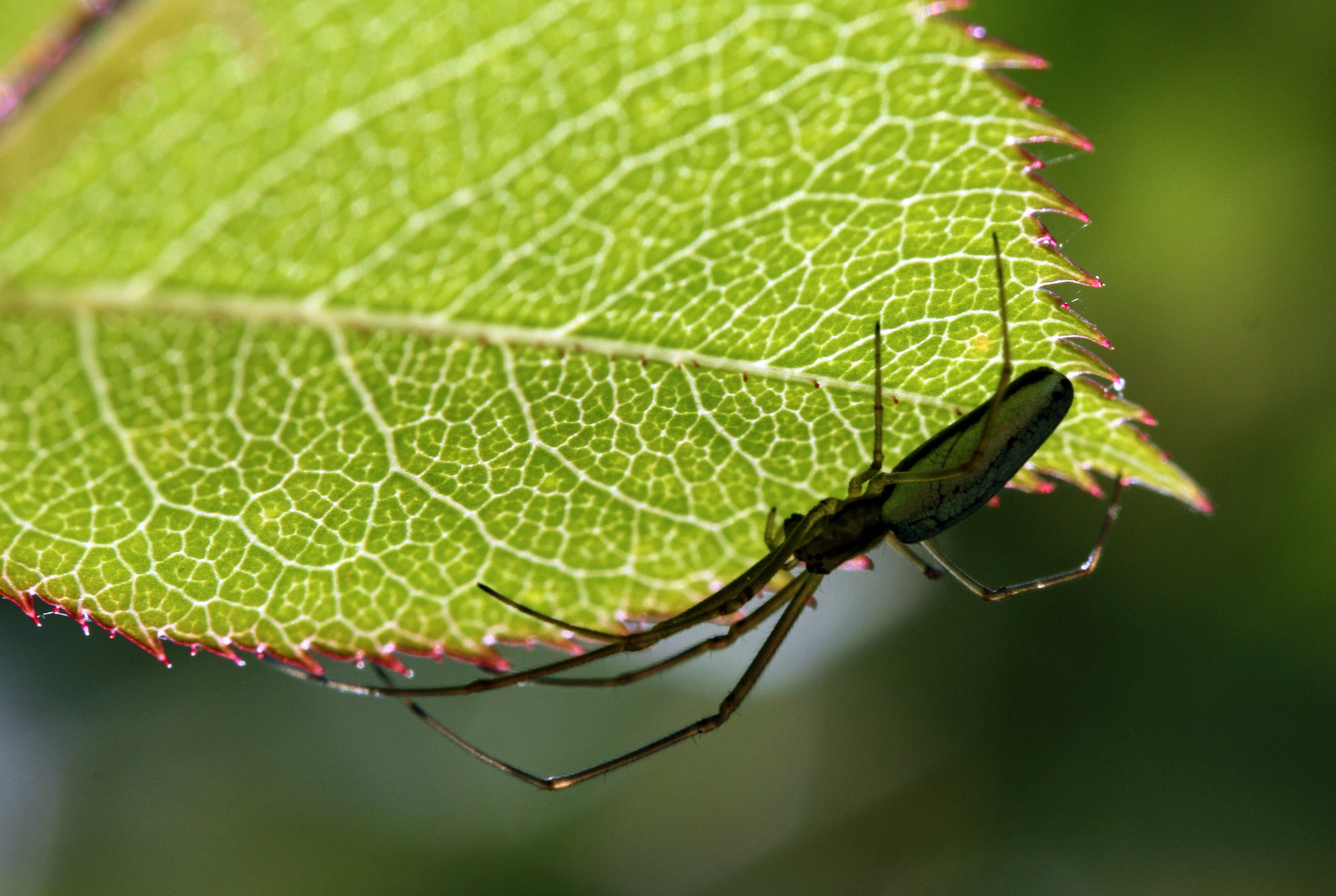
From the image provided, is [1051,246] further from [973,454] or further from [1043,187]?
[973,454]

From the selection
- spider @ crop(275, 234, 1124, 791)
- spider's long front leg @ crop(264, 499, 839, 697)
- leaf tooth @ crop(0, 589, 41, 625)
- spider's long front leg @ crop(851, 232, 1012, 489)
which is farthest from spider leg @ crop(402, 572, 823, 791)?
leaf tooth @ crop(0, 589, 41, 625)

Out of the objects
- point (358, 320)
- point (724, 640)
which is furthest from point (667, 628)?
point (358, 320)

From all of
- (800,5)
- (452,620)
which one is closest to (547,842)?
(452,620)

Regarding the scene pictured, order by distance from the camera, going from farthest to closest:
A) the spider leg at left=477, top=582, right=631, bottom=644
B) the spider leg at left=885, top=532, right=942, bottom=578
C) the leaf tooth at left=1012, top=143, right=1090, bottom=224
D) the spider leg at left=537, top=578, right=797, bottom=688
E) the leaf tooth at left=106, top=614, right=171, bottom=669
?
the spider leg at left=537, top=578, right=797, bottom=688
the spider leg at left=885, top=532, right=942, bottom=578
the spider leg at left=477, top=582, right=631, bottom=644
the leaf tooth at left=106, top=614, right=171, bottom=669
the leaf tooth at left=1012, top=143, right=1090, bottom=224

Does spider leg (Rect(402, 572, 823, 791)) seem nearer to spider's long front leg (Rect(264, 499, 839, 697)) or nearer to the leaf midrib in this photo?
spider's long front leg (Rect(264, 499, 839, 697))

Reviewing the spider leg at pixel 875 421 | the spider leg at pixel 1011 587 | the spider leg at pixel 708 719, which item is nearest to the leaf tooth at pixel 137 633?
the spider leg at pixel 708 719

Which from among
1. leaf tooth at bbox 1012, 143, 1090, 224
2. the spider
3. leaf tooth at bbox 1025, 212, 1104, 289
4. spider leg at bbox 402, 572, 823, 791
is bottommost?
spider leg at bbox 402, 572, 823, 791

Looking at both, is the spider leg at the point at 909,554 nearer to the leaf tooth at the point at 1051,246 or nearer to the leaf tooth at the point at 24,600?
the leaf tooth at the point at 1051,246
